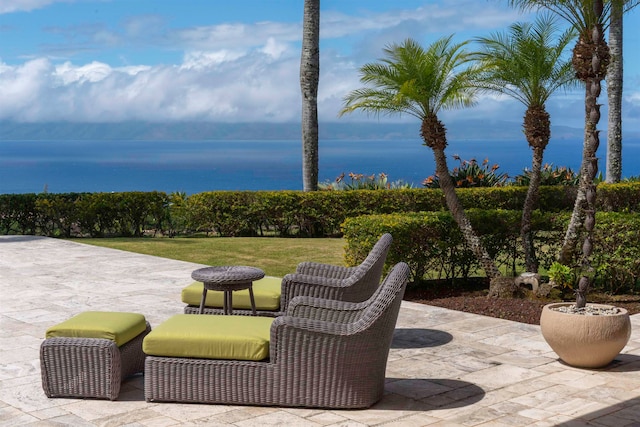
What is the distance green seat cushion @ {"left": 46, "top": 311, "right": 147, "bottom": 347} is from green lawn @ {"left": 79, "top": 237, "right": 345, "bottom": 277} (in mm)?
5420

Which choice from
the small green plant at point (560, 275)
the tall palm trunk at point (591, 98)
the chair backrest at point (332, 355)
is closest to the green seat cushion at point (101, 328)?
the chair backrest at point (332, 355)

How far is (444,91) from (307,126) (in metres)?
7.22

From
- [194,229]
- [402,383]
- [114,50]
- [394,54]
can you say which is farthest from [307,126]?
[114,50]

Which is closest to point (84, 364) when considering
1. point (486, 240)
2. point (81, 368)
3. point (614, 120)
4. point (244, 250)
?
point (81, 368)

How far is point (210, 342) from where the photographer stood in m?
5.31

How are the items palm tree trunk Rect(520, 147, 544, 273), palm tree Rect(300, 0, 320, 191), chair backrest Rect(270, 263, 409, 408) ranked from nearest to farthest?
chair backrest Rect(270, 263, 409, 408), palm tree trunk Rect(520, 147, 544, 273), palm tree Rect(300, 0, 320, 191)

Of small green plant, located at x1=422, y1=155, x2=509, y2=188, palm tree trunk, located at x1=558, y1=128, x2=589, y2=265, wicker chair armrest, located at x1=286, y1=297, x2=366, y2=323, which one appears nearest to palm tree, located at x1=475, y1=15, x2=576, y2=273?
palm tree trunk, located at x1=558, y1=128, x2=589, y2=265

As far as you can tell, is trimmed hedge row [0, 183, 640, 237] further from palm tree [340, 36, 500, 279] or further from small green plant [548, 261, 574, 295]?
small green plant [548, 261, 574, 295]

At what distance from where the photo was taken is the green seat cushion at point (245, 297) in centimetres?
692

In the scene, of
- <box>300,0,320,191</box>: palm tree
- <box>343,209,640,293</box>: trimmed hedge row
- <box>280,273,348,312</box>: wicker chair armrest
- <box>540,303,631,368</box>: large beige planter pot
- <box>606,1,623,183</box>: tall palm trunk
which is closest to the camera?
<box>540,303,631,368</box>: large beige planter pot

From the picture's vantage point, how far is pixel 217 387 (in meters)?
5.32

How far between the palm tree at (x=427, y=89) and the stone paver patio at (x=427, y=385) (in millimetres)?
1455

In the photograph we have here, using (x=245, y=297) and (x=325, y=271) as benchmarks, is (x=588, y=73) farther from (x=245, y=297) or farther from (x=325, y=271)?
(x=245, y=297)

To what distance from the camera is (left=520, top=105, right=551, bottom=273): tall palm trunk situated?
31.7ft
